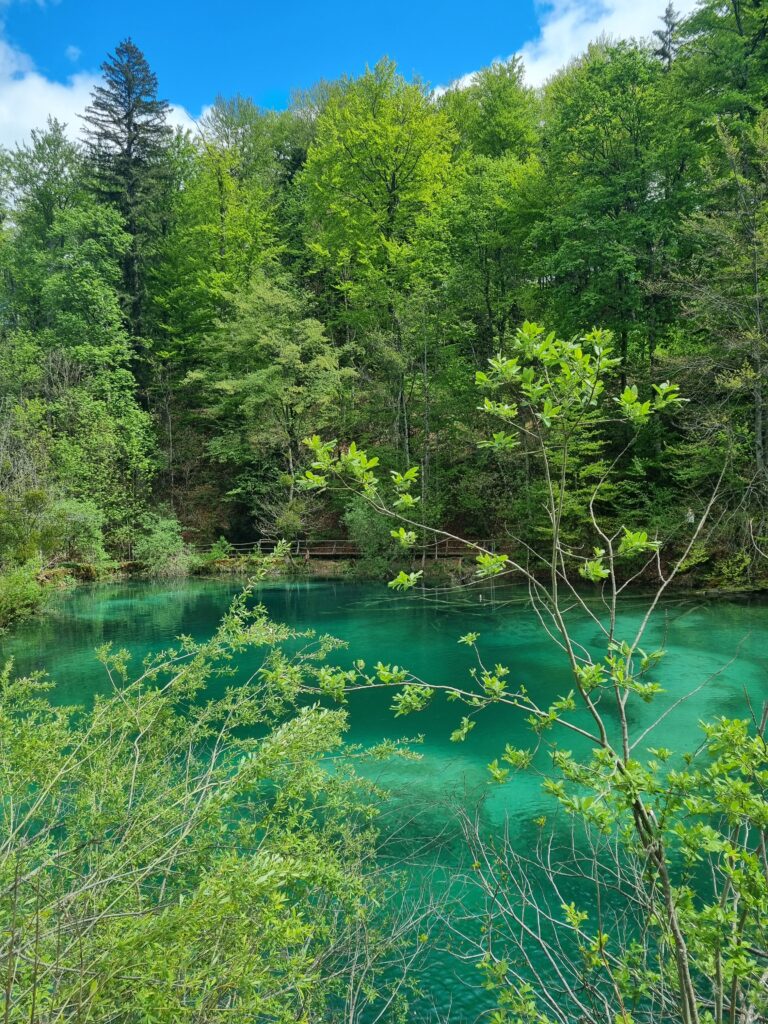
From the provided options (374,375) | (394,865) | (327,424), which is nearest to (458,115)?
(374,375)

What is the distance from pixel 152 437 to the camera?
2678 centimetres

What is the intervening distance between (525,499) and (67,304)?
21.3 meters

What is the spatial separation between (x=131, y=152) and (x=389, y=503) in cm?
2313

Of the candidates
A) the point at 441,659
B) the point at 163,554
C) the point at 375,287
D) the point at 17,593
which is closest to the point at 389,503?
the point at 441,659

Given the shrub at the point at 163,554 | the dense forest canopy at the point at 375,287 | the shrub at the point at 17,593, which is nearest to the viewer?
the shrub at the point at 17,593

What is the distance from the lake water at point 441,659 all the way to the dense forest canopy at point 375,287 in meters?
1.93

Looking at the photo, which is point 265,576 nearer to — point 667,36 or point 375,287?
point 375,287

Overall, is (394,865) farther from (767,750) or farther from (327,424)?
(327,424)

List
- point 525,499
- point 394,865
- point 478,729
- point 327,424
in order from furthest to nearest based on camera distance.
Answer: point 327,424 < point 525,499 < point 478,729 < point 394,865

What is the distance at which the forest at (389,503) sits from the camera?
2.03m

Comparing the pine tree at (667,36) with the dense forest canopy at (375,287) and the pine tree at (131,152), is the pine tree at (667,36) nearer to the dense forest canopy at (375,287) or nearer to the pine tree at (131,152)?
the dense forest canopy at (375,287)

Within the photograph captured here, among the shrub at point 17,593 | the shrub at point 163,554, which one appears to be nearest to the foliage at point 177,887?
the shrub at point 17,593

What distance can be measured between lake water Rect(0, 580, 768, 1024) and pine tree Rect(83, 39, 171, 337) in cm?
1659

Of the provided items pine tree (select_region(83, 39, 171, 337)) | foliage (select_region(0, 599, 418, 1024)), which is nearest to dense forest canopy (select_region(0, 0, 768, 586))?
pine tree (select_region(83, 39, 171, 337))
